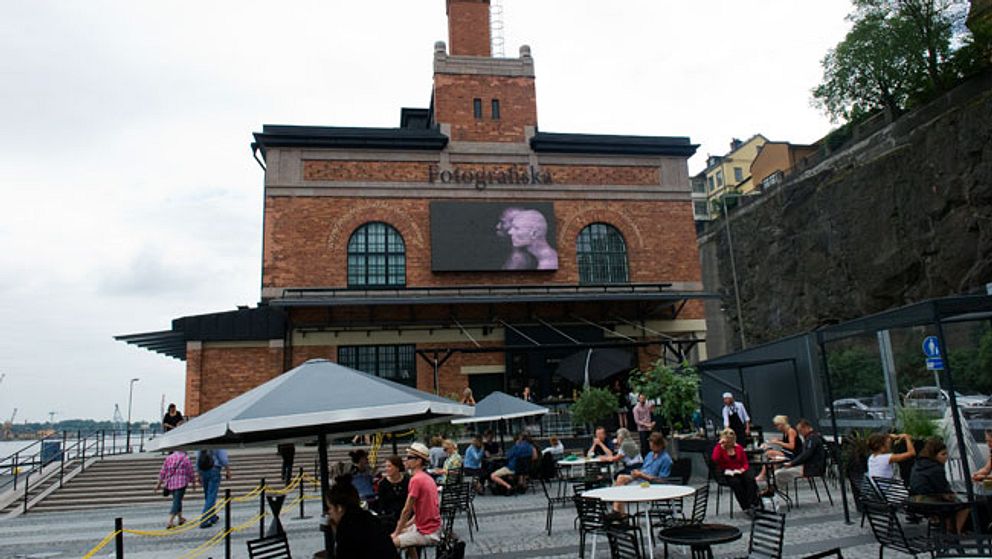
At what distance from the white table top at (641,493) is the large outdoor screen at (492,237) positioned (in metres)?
18.0

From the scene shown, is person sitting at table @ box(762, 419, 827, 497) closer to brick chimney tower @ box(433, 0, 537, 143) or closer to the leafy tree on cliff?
Answer: brick chimney tower @ box(433, 0, 537, 143)

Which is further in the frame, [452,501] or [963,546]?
[452,501]

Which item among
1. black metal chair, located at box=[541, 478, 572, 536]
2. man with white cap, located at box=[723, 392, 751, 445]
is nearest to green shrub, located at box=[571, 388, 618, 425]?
black metal chair, located at box=[541, 478, 572, 536]

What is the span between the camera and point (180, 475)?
469 inches

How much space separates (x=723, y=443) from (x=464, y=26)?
938 inches

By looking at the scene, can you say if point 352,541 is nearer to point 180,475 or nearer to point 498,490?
point 180,475

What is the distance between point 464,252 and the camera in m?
25.5

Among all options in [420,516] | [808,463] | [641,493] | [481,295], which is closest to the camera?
[420,516]

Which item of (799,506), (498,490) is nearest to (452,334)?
(498,490)

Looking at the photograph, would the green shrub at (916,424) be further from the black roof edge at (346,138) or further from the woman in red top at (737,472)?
the black roof edge at (346,138)

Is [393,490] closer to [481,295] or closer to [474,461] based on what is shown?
[474,461]

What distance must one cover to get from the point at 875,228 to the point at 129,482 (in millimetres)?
34190

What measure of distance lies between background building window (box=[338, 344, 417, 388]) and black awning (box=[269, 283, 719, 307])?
2030 mm

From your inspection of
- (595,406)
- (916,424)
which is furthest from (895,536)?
(595,406)
